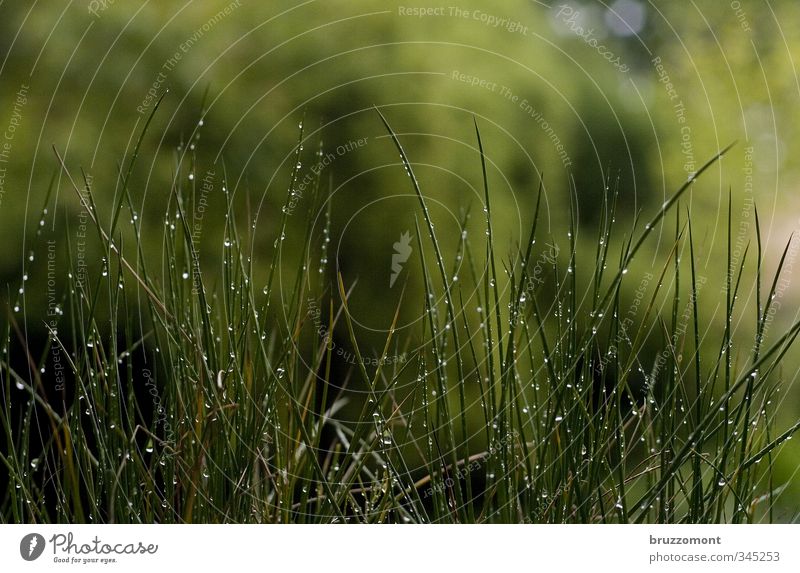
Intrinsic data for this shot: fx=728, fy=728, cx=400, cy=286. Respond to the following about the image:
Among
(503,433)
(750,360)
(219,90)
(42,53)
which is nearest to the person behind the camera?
(503,433)

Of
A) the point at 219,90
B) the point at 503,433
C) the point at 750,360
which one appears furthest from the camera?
the point at 219,90

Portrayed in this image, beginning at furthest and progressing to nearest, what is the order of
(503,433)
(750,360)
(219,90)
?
(219,90) → (750,360) → (503,433)

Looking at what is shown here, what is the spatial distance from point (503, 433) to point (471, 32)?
545 mm

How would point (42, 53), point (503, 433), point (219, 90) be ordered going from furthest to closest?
1. point (219, 90)
2. point (42, 53)
3. point (503, 433)

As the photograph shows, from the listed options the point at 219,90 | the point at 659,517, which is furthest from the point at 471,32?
the point at 659,517

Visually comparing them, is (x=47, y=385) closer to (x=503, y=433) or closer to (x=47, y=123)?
(x=47, y=123)

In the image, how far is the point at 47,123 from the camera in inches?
30.2

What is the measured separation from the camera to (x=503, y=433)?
52 centimetres

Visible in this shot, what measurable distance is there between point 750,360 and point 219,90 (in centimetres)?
64
